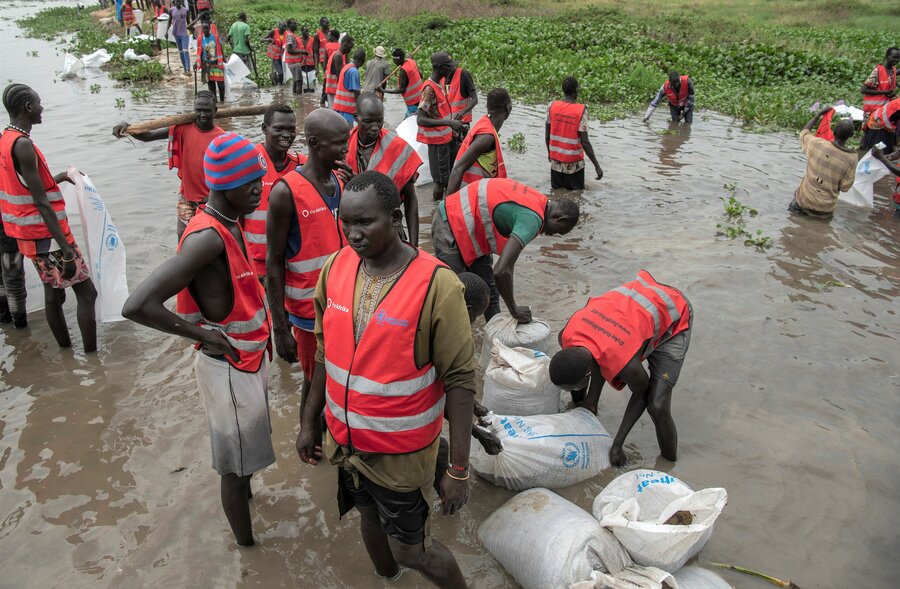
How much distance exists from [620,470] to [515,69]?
42.3 ft

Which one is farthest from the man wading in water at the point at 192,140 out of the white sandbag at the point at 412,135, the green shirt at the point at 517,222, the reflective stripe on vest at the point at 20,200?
the white sandbag at the point at 412,135

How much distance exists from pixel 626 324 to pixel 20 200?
373 centimetres

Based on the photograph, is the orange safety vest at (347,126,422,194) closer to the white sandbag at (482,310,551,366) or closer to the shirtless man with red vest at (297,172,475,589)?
the white sandbag at (482,310,551,366)

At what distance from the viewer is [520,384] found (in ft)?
11.2

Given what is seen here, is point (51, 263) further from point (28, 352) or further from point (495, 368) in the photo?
point (495, 368)

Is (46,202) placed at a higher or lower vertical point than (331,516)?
higher

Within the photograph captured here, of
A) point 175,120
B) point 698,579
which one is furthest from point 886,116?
point 175,120

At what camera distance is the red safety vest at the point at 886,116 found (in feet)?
28.7

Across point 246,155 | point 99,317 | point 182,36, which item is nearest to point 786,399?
point 246,155

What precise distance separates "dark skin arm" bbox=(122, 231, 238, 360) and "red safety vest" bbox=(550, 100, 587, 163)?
5.45 meters

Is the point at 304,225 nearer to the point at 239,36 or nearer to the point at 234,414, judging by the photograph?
the point at 234,414

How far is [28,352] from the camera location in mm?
4566

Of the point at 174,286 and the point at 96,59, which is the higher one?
the point at 96,59

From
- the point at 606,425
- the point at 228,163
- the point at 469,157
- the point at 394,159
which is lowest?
the point at 606,425
